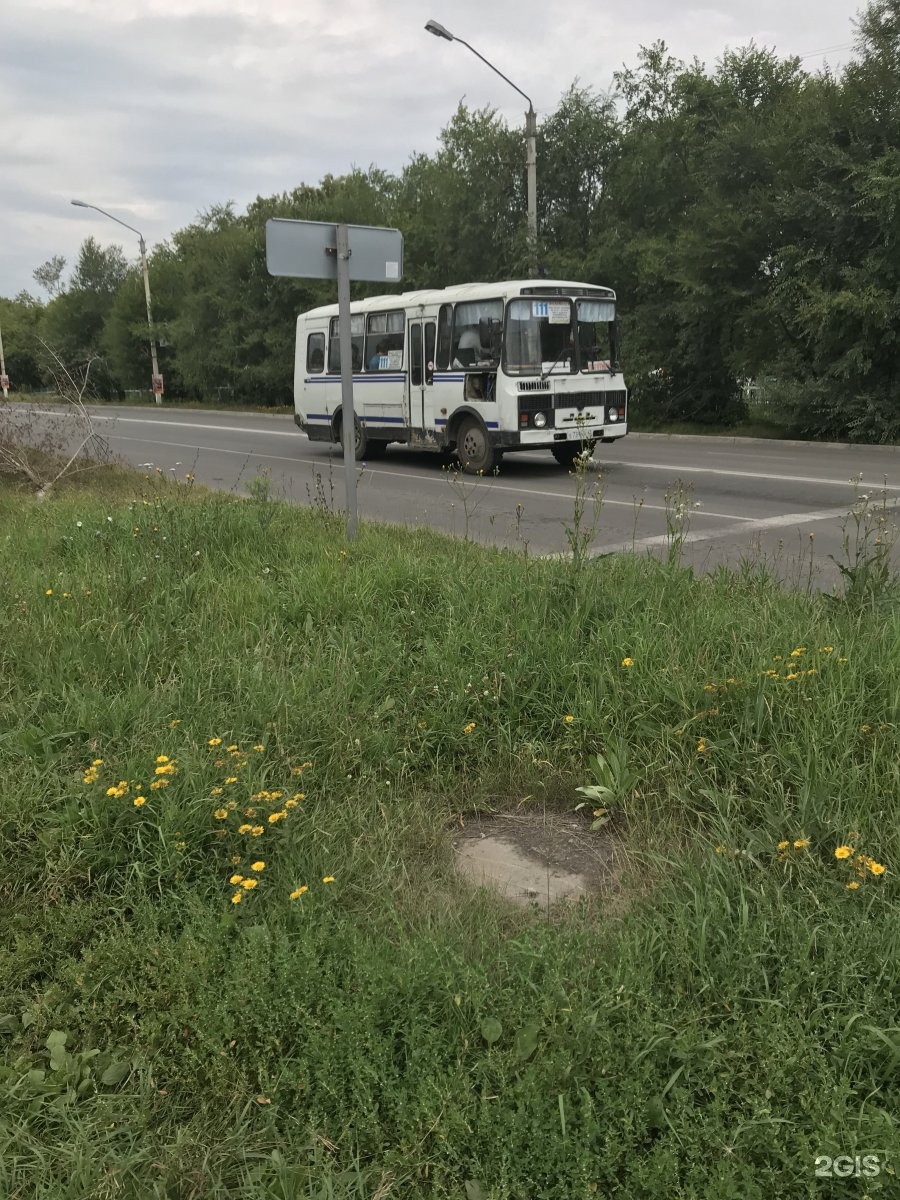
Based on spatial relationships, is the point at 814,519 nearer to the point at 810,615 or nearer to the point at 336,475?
the point at 810,615

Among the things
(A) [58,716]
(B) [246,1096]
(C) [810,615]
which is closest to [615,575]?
(C) [810,615]

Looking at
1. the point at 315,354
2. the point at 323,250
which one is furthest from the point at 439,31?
the point at 323,250

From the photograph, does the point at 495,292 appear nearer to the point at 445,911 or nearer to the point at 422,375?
the point at 422,375

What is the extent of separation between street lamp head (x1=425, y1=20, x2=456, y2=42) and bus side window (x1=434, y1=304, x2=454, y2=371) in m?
10.4

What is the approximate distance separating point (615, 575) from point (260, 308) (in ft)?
122

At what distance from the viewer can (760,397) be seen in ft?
69.5

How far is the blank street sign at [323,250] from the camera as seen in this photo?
22.0 feet

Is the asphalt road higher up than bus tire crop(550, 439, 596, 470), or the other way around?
bus tire crop(550, 439, 596, 470)

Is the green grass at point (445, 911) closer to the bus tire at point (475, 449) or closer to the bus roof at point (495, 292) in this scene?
the bus tire at point (475, 449)

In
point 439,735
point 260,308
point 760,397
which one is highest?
point 260,308

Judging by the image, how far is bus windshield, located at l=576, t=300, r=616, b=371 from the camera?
1441 cm

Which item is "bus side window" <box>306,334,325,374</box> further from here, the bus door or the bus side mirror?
the bus side mirror

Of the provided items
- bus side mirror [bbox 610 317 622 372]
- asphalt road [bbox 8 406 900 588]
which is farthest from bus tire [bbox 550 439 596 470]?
bus side mirror [bbox 610 317 622 372]

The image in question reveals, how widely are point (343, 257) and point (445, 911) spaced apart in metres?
5.34
